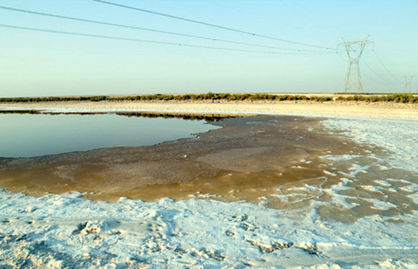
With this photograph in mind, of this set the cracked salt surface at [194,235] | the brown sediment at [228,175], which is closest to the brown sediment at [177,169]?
the brown sediment at [228,175]

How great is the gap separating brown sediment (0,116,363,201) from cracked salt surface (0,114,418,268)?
27.7 inches

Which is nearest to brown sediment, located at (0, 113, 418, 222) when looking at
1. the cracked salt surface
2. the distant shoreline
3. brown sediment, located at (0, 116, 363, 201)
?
brown sediment, located at (0, 116, 363, 201)

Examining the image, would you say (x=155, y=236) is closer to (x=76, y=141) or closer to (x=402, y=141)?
(x=76, y=141)

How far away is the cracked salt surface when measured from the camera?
3357 millimetres

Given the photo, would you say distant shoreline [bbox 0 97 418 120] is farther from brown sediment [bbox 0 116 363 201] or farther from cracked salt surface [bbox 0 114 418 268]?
cracked salt surface [bbox 0 114 418 268]

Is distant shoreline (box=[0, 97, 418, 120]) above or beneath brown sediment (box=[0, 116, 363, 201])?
above

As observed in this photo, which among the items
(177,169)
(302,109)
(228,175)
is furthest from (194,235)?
(302,109)

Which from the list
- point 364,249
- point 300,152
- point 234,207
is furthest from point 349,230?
point 300,152

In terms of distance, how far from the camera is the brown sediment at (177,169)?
6016mm

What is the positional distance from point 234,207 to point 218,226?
0.81 meters

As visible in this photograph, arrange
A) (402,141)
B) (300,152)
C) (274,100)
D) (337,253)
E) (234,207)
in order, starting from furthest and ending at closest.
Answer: (274,100), (402,141), (300,152), (234,207), (337,253)

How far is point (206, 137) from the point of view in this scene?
12992mm

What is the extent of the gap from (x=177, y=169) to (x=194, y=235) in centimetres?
368

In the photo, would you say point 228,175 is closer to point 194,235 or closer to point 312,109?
point 194,235
